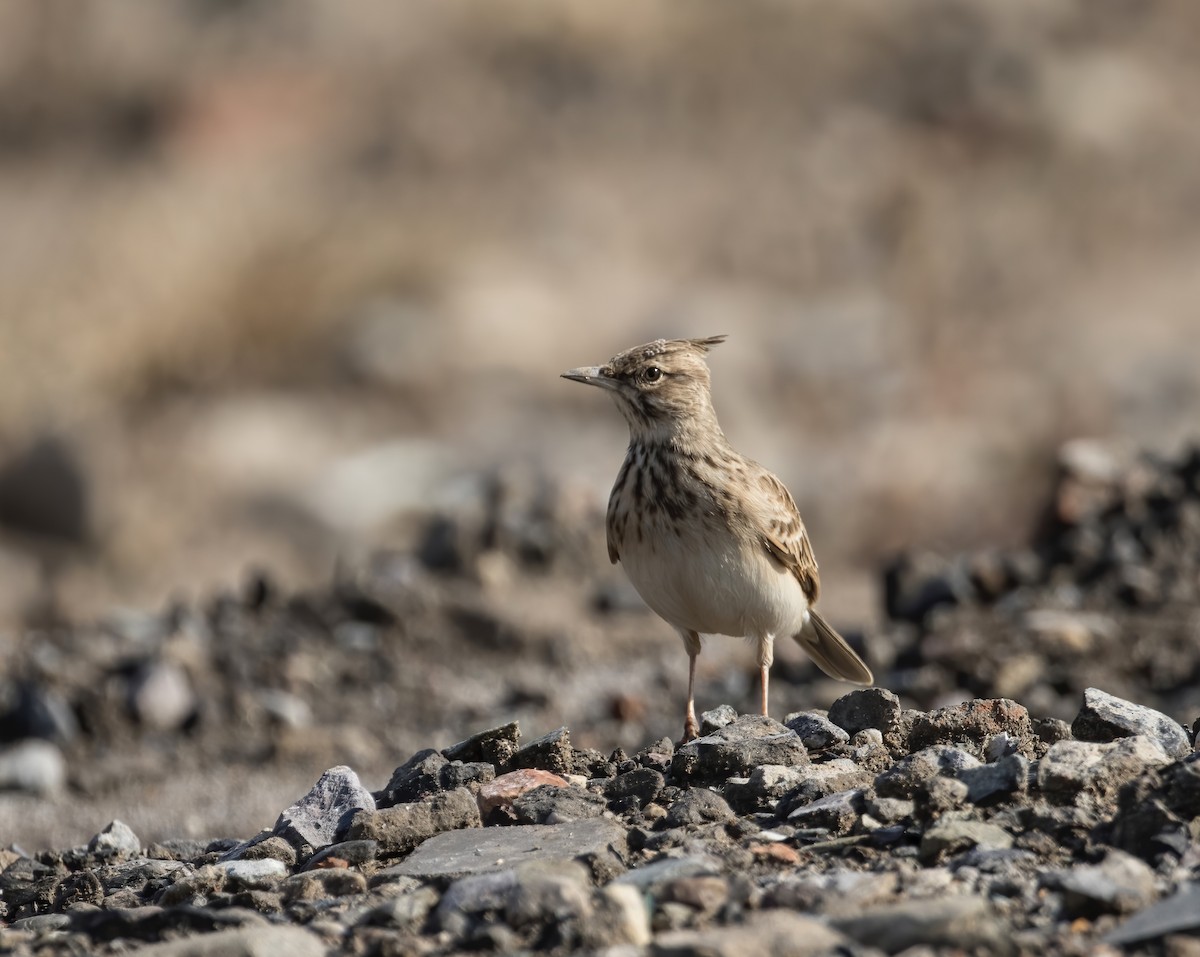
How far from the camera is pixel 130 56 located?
25.7m

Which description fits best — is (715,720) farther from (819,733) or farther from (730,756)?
(730,756)

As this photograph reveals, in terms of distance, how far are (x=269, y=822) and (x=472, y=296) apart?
41.0 feet

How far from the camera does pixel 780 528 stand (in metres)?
6.55

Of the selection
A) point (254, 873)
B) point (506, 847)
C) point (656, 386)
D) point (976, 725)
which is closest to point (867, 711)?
point (976, 725)

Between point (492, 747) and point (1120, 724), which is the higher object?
point (1120, 724)

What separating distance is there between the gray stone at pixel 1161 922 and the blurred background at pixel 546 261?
5.29 meters

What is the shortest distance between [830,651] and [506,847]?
314 centimetres

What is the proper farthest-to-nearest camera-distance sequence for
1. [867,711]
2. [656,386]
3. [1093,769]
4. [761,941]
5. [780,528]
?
[656,386]
[780,528]
[867,711]
[1093,769]
[761,941]

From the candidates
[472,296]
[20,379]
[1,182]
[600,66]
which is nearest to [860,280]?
[472,296]

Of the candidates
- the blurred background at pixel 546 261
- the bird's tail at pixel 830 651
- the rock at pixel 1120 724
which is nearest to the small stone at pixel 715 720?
the rock at pixel 1120 724

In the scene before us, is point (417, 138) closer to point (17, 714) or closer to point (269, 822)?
point (17, 714)

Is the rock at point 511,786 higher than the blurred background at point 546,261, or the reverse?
the blurred background at point 546,261

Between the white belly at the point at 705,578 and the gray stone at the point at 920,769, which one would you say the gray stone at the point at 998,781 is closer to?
the gray stone at the point at 920,769

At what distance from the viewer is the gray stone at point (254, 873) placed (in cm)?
446
